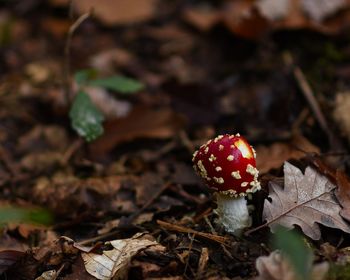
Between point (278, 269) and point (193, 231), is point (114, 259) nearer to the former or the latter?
point (193, 231)

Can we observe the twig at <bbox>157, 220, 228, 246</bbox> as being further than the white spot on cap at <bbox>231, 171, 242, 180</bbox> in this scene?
Yes

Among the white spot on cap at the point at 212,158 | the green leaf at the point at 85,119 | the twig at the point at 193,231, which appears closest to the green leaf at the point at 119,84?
the green leaf at the point at 85,119

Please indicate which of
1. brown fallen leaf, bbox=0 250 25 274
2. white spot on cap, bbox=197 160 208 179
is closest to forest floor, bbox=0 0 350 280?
brown fallen leaf, bbox=0 250 25 274

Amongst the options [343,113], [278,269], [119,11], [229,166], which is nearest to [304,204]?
[229,166]

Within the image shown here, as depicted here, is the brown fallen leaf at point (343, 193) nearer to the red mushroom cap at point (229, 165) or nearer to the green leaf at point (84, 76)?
the red mushroom cap at point (229, 165)

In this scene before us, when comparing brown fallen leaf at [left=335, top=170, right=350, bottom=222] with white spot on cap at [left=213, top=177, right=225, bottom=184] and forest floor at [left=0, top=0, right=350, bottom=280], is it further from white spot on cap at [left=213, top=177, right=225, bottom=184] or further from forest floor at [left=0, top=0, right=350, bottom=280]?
white spot on cap at [left=213, top=177, right=225, bottom=184]

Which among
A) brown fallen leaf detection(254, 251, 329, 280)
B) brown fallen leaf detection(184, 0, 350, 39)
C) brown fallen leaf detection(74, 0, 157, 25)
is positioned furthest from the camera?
brown fallen leaf detection(74, 0, 157, 25)
